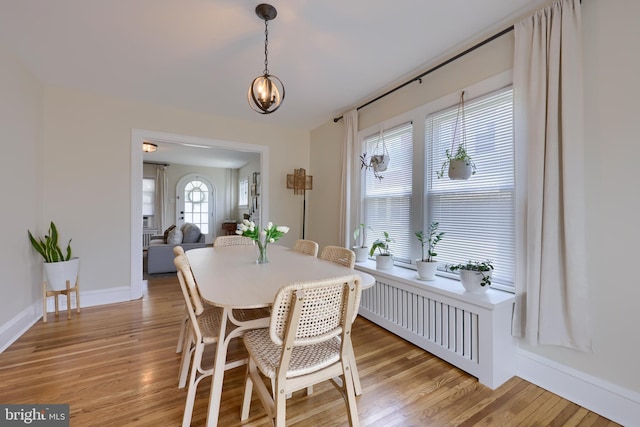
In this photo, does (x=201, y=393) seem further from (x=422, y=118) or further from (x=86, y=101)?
(x=86, y=101)

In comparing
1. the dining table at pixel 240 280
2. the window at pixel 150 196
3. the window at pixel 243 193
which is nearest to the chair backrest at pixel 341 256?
the dining table at pixel 240 280

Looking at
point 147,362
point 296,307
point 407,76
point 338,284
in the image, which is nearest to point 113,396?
point 147,362

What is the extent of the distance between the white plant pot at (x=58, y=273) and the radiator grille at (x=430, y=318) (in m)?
3.14

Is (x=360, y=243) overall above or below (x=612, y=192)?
below

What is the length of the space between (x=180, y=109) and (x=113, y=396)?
3.14 m

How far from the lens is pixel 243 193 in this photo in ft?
25.5

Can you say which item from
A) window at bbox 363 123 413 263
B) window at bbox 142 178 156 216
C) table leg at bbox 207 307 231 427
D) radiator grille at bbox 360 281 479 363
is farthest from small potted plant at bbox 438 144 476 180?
window at bbox 142 178 156 216

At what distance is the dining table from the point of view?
1149 mm

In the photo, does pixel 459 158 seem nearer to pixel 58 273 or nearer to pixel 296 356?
pixel 296 356

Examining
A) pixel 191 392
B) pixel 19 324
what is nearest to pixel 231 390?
pixel 191 392

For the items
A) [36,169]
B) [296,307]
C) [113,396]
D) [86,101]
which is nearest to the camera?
[296,307]

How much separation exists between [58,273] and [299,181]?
9.58 feet

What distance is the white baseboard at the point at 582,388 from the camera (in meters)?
1.39

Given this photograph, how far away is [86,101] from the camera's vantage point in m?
2.96
